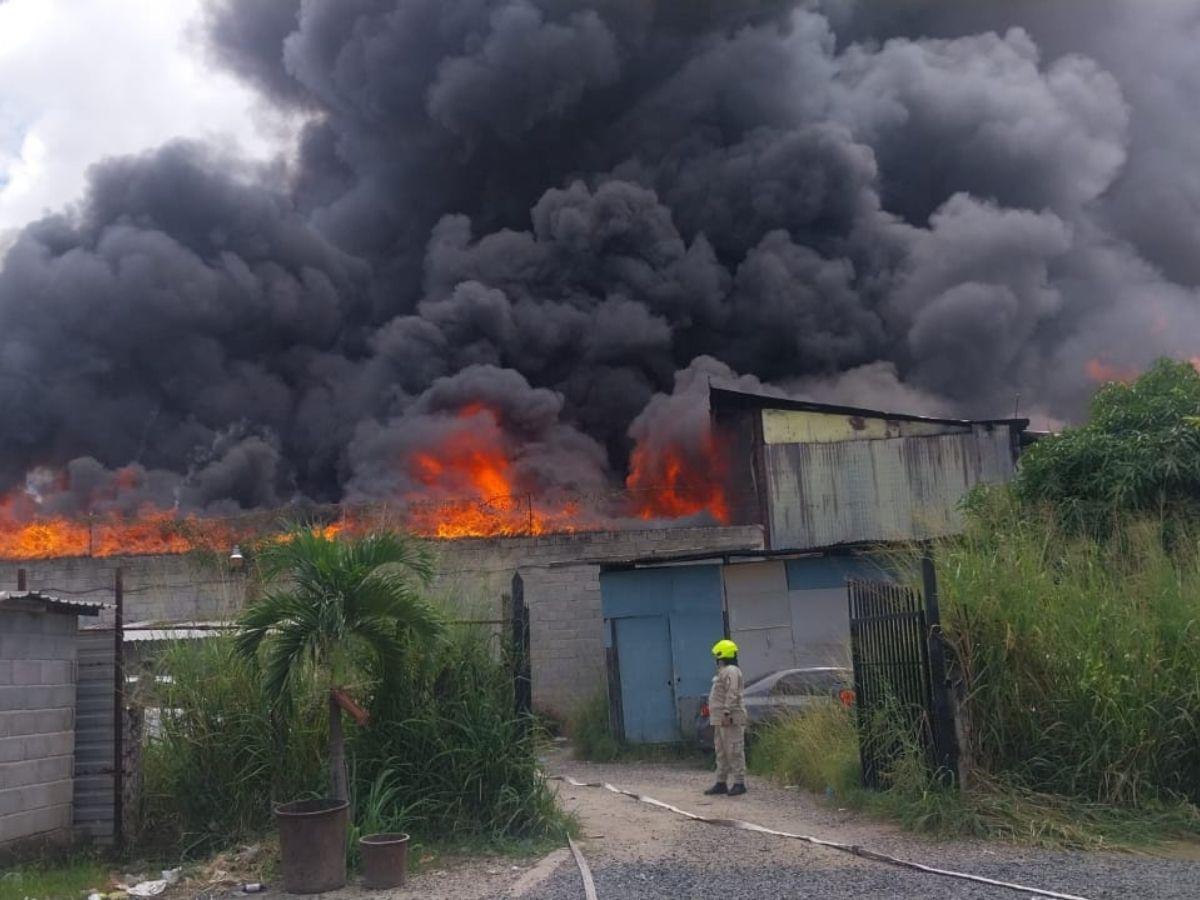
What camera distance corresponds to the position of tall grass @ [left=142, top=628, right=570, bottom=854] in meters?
6.99

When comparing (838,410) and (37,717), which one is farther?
(838,410)

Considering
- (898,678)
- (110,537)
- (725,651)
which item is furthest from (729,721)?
(110,537)

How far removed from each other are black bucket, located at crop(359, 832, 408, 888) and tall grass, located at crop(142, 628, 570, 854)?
A: 0.77 metres

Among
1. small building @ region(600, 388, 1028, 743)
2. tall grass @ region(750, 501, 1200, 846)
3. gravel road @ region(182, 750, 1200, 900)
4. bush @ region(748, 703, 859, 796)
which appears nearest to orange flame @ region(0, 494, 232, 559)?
small building @ region(600, 388, 1028, 743)

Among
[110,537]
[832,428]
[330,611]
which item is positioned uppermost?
[832,428]

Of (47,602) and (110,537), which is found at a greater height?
(110,537)

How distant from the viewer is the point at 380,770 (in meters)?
7.04

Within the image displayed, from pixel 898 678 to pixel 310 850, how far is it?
4435 mm

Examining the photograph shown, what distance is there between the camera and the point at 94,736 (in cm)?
728

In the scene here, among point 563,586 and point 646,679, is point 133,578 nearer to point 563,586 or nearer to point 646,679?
point 563,586

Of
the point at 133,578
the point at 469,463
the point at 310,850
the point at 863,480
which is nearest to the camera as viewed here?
the point at 310,850

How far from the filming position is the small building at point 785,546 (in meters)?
14.0

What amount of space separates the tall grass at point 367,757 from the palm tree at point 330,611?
533 millimetres

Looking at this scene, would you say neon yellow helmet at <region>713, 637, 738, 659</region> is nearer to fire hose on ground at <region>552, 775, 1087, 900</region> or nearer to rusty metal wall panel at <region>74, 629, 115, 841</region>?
fire hose on ground at <region>552, 775, 1087, 900</region>
